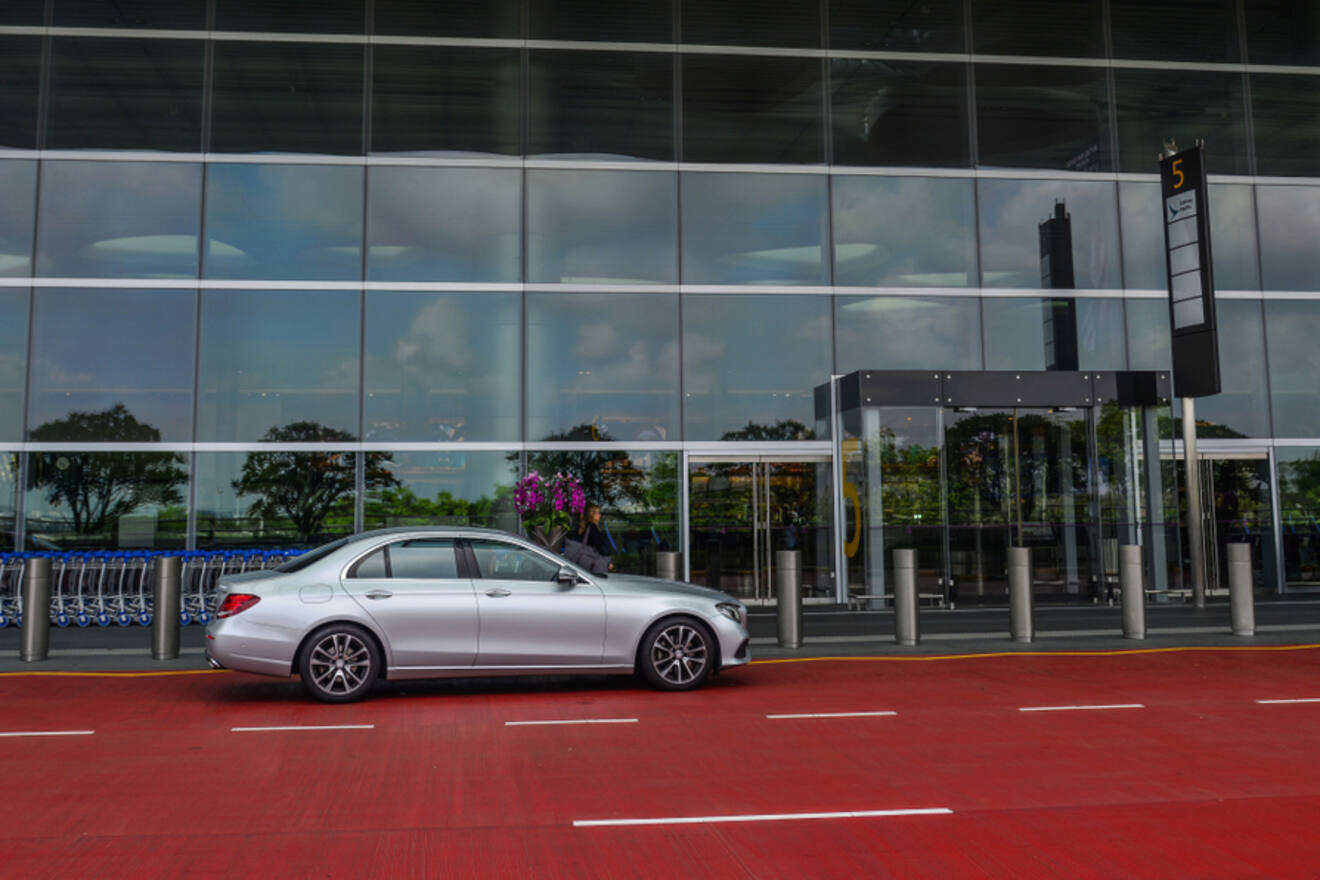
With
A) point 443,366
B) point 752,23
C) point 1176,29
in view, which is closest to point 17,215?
point 443,366

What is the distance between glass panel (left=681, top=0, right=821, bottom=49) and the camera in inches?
826

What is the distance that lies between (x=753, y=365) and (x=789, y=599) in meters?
6.86

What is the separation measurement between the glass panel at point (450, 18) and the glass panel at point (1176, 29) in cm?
1103

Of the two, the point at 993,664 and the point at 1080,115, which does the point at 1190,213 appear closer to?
the point at 1080,115

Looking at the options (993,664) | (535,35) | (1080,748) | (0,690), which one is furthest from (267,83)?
(1080,748)

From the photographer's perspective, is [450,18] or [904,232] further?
[904,232]

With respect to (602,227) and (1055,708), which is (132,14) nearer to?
(602,227)

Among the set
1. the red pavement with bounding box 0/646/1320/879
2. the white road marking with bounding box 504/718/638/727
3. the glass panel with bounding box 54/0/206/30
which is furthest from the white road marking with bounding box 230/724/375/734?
the glass panel with bounding box 54/0/206/30

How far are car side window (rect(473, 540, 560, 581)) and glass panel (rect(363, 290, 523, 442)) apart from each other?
344 inches

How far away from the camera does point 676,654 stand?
1056 centimetres

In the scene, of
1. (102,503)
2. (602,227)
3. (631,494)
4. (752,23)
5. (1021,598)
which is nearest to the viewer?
(1021,598)

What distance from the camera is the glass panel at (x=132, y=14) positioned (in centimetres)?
1977

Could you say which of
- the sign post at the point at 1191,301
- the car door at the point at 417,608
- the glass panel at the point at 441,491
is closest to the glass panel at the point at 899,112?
the sign post at the point at 1191,301

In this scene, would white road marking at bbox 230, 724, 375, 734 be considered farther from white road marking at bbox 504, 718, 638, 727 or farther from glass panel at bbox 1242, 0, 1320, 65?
glass panel at bbox 1242, 0, 1320, 65
